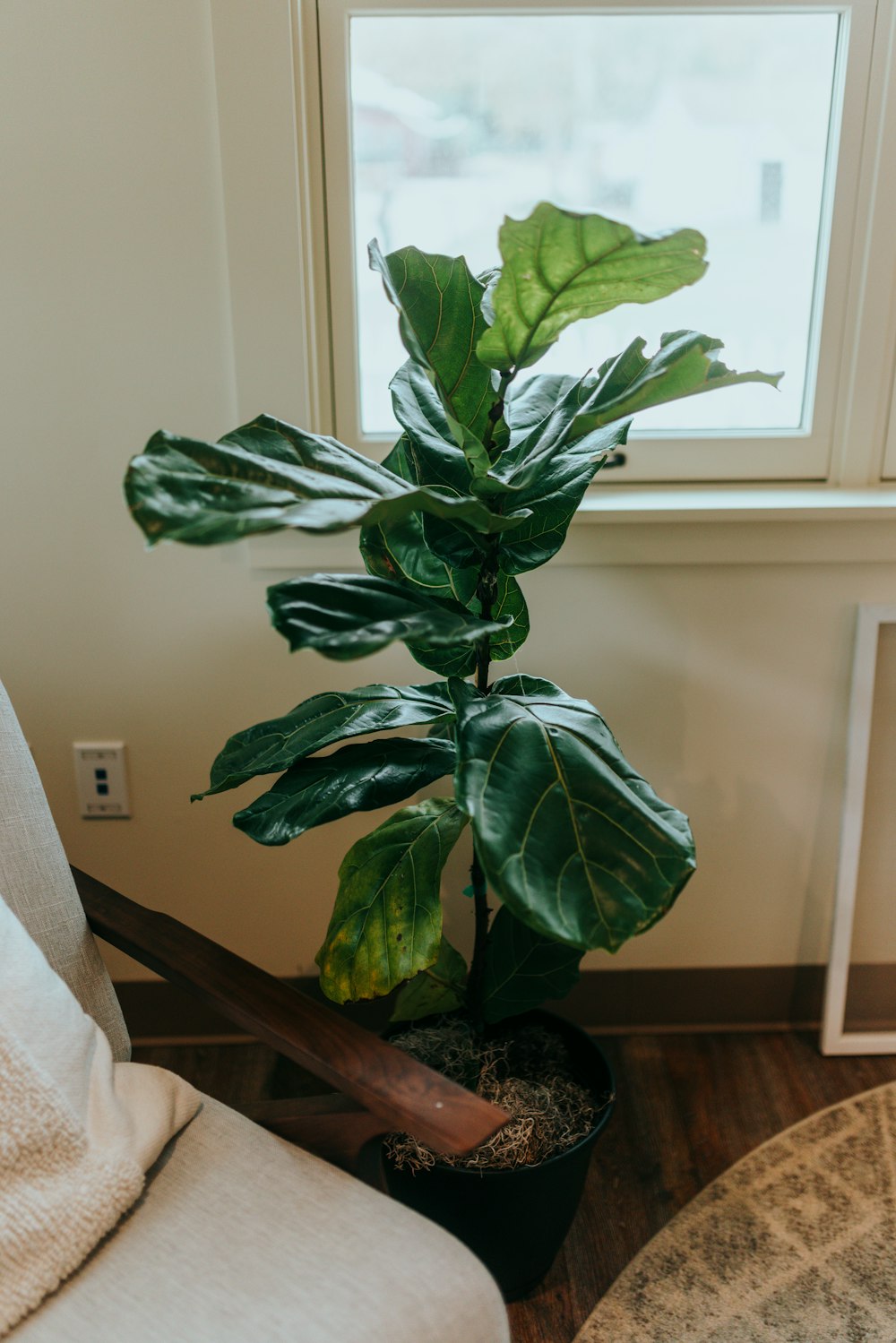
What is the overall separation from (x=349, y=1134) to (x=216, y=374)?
95 cm

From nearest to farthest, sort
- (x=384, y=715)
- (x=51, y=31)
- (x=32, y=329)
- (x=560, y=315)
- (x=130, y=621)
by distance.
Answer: (x=560, y=315) → (x=384, y=715) → (x=51, y=31) → (x=32, y=329) → (x=130, y=621)

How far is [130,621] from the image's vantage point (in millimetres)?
1446

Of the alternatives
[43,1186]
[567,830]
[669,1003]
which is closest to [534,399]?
[567,830]

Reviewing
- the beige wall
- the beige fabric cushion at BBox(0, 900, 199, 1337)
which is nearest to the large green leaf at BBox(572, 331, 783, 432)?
the beige wall

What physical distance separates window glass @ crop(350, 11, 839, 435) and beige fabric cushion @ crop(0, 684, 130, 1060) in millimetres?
710

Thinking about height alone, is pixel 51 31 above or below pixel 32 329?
above

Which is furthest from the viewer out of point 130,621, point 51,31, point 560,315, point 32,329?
point 130,621

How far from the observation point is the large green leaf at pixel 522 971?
1175mm

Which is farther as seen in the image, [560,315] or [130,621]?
[130,621]

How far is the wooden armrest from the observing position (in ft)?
2.85

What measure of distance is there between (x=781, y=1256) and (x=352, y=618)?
1.04 m

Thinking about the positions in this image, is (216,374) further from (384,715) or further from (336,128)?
(384,715)

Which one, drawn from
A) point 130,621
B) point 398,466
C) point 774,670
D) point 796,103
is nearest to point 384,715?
point 398,466

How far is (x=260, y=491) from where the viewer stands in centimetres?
83
